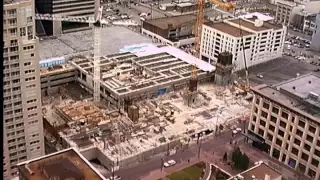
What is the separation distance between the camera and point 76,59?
4406 cm

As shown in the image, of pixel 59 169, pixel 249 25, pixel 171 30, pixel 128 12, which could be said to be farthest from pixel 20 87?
pixel 128 12

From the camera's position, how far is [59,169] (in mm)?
22031

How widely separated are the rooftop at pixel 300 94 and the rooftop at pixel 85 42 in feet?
67.7

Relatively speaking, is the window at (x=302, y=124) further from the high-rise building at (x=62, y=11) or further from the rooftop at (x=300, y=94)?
the high-rise building at (x=62, y=11)

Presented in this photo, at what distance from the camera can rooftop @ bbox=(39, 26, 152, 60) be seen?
46.4 m

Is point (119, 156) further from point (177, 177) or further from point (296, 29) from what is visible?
point (296, 29)

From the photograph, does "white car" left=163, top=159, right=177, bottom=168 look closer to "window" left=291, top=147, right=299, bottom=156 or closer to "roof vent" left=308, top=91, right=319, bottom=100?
"window" left=291, top=147, right=299, bottom=156

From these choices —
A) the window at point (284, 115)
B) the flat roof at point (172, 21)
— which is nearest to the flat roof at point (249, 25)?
the flat roof at point (172, 21)

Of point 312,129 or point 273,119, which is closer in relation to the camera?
point 312,129

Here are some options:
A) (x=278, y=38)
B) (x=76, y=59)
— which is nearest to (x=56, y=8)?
(x=76, y=59)

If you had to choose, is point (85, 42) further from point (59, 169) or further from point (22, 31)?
point (59, 169)

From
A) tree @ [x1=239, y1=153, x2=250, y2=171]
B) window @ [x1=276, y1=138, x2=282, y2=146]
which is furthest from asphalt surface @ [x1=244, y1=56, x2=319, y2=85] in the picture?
tree @ [x1=239, y1=153, x2=250, y2=171]

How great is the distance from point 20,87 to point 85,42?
994 inches

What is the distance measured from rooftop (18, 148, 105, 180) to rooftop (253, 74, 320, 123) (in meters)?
15.2
